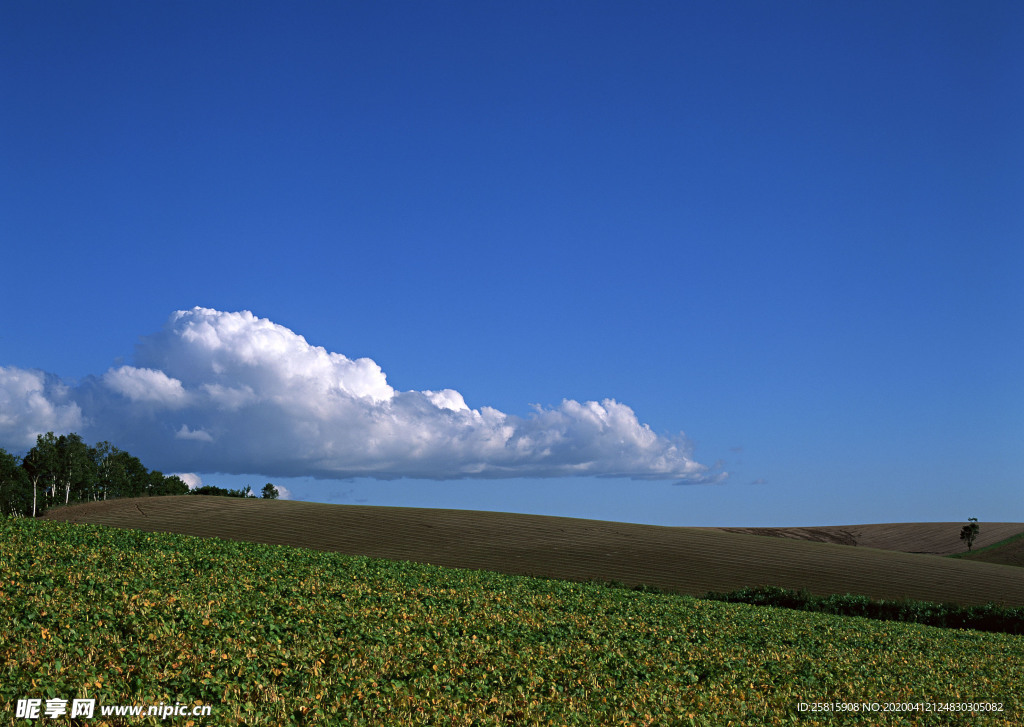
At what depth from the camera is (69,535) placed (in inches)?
968

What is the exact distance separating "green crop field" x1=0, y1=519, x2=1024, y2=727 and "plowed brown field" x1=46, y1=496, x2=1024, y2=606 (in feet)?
73.4

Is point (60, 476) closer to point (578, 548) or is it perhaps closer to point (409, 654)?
point (578, 548)

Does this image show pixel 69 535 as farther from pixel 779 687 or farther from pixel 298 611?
pixel 779 687

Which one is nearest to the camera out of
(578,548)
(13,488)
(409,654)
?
(409,654)

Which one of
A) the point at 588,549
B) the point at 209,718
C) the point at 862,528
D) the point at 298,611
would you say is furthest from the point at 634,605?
the point at 862,528

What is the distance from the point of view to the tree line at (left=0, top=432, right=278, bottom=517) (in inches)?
4008

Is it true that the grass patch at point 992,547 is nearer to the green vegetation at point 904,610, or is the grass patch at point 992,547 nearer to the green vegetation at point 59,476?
the green vegetation at point 904,610

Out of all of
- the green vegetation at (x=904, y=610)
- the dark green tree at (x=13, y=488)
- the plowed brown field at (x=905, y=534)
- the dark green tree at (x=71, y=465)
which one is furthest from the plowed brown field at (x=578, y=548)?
the dark green tree at (x=13, y=488)

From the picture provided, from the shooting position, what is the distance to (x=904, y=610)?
112 feet

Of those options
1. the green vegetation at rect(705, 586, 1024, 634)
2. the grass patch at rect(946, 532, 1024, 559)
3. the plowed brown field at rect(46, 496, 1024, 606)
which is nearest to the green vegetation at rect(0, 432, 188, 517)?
the plowed brown field at rect(46, 496, 1024, 606)

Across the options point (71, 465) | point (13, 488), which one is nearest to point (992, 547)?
point (71, 465)

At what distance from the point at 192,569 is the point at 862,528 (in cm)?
10664

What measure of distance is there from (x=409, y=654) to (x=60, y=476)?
114524mm

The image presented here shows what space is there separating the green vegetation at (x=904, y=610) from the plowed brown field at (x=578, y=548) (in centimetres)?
519
